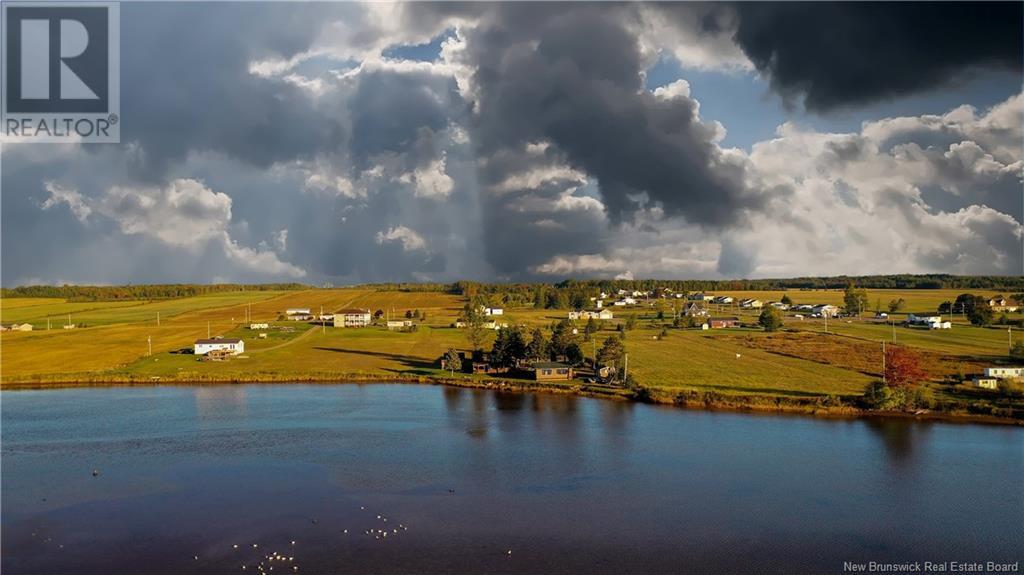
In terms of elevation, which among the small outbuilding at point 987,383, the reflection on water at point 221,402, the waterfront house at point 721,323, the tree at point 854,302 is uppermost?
the tree at point 854,302

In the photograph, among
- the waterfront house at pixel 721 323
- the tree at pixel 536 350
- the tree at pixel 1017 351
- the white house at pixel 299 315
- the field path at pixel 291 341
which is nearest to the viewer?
the tree at pixel 1017 351

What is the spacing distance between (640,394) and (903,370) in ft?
74.2

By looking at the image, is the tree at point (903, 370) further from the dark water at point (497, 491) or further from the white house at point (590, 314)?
the white house at point (590, 314)

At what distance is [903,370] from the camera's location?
61.6 m

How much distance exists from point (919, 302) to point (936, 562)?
147 m

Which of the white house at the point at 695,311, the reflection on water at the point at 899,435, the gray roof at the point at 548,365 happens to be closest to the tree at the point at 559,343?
the gray roof at the point at 548,365

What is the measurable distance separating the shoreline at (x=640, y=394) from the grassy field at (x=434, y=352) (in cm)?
108

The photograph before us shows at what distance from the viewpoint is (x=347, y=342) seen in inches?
3846

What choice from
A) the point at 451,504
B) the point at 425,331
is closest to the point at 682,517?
the point at 451,504

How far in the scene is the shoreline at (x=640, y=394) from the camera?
53.5 m

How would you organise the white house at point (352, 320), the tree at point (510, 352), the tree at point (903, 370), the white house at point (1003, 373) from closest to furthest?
1. the tree at point (903, 370)
2. the white house at point (1003, 373)
3. the tree at point (510, 352)
4. the white house at point (352, 320)

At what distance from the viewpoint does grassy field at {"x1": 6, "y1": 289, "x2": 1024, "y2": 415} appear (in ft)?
221

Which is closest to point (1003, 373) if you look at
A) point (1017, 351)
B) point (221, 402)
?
point (1017, 351)

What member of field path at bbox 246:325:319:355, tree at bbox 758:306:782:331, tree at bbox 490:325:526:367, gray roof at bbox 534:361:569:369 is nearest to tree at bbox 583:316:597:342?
tree at bbox 490:325:526:367
